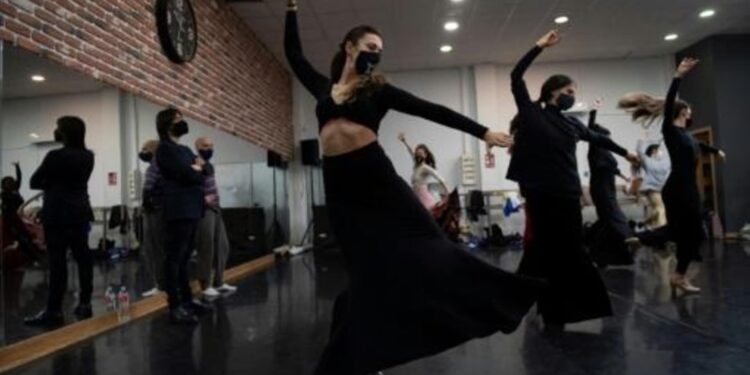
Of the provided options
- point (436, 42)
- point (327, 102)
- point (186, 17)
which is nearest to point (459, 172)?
point (436, 42)

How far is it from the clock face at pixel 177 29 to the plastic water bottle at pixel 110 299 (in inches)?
90.1

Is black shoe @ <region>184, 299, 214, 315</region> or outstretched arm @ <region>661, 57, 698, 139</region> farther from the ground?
outstretched arm @ <region>661, 57, 698, 139</region>

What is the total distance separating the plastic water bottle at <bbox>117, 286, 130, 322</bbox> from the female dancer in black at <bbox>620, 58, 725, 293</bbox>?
155 inches

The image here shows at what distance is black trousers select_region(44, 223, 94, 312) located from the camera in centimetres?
346

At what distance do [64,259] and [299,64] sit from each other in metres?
2.40

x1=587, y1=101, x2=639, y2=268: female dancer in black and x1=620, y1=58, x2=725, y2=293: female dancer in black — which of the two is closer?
x1=620, y1=58, x2=725, y2=293: female dancer in black

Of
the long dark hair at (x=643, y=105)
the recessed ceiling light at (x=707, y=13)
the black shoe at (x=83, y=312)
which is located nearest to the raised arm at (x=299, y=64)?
the black shoe at (x=83, y=312)

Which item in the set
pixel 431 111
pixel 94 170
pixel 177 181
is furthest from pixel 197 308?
pixel 431 111

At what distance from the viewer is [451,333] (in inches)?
65.2

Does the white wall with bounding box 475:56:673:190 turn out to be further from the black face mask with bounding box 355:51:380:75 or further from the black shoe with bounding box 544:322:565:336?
the black face mask with bounding box 355:51:380:75

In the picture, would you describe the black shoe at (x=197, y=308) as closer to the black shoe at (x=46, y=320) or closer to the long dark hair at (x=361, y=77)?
the black shoe at (x=46, y=320)

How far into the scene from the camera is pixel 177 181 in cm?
399

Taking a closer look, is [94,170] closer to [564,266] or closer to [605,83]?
[564,266]

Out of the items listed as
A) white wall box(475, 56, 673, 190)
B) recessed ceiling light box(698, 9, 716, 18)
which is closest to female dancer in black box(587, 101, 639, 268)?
recessed ceiling light box(698, 9, 716, 18)
